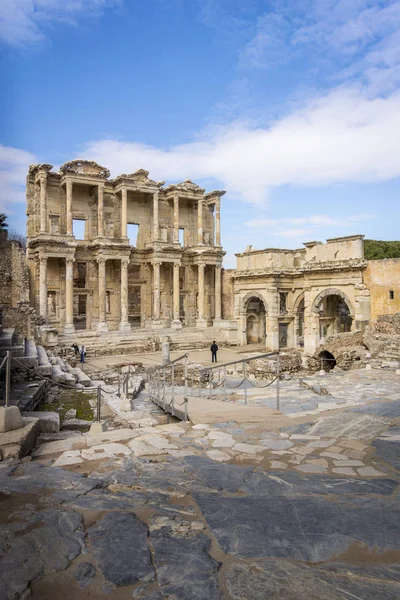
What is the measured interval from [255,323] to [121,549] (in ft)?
100

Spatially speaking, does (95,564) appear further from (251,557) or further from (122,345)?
(122,345)

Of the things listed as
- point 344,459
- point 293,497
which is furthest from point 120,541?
point 344,459

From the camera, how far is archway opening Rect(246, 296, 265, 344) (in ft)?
107

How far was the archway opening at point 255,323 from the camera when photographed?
32750mm

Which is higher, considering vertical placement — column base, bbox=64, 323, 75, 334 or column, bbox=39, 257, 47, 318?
column, bbox=39, 257, 47, 318

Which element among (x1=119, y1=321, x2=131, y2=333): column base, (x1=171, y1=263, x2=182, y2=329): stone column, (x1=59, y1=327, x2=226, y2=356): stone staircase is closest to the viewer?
(x1=59, y1=327, x2=226, y2=356): stone staircase

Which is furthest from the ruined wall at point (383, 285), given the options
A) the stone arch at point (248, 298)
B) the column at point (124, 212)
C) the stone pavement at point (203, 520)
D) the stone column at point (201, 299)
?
the stone pavement at point (203, 520)

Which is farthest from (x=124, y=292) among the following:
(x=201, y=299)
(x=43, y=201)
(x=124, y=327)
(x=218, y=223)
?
(x=218, y=223)

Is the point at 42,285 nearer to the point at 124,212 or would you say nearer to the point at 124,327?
the point at 124,327

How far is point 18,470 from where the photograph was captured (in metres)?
4.46

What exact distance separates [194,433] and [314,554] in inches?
130

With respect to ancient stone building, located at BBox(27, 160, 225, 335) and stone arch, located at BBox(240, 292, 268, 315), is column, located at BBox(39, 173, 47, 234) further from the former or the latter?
stone arch, located at BBox(240, 292, 268, 315)

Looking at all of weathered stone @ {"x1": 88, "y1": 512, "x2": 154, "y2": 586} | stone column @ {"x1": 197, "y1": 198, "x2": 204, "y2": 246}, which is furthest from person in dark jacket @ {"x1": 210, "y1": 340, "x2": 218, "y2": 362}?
weathered stone @ {"x1": 88, "y1": 512, "x2": 154, "y2": 586}

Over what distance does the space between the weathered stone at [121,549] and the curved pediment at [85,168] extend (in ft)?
91.1
